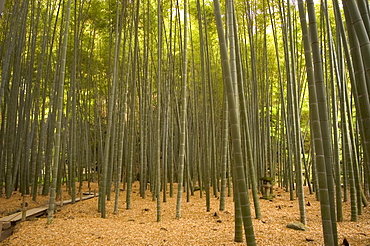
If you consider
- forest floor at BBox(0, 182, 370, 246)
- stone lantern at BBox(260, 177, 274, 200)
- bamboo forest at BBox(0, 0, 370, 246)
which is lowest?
forest floor at BBox(0, 182, 370, 246)

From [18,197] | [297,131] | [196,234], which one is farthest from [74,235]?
[18,197]

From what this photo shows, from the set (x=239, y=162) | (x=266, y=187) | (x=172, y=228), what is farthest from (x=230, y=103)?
(x=266, y=187)

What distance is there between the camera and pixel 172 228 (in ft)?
10.9

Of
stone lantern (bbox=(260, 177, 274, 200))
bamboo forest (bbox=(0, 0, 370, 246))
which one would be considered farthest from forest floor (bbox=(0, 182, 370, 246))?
stone lantern (bbox=(260, 177, 274, 200))

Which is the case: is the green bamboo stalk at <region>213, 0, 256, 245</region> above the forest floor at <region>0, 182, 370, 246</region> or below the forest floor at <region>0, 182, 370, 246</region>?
above

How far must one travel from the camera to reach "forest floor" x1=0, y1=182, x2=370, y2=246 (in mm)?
2791

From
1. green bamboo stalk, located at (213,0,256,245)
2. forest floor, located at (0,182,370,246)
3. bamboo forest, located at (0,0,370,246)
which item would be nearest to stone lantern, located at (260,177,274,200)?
bamboo forest, located at (0,0,370,246)

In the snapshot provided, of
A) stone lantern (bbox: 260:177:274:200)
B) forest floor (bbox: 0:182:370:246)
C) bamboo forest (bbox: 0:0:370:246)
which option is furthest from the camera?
stone lantern (bbox: 260:177:274:200)

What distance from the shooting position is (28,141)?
20.8 ft

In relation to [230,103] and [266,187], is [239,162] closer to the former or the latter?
[230,103]

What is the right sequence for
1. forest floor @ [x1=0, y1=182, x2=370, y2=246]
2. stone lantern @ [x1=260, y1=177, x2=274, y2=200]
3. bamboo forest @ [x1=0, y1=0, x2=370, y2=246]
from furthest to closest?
1. stone lantern @ [x1=260, y1=177, x2=274, y2=200]
2. forest floor @ [x1=0, y1=182, x2=370, y2=246]
3. bamboo forest @ [x1=0, y1=0, x2=370, y2=246]

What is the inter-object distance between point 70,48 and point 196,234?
17.5 feet

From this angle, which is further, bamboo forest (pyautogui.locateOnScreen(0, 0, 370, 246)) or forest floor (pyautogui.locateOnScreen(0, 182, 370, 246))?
forest floor (pyautogui.locateOnScreen(0, 182, 370, 246))

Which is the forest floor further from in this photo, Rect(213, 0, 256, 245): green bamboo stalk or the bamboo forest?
Rect(213, 0, 256, 245): green bamboo stalk
